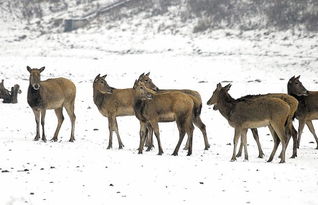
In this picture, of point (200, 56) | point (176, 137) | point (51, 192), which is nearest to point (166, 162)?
point (51, 192)

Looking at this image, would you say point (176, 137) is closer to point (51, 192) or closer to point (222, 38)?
point (51, 192)

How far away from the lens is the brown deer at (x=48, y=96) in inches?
731

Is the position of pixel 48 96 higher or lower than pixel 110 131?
higher

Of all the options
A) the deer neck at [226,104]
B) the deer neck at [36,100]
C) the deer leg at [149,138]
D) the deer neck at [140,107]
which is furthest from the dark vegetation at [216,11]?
the deer neck at [140,107]

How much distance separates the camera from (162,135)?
20.5 meters

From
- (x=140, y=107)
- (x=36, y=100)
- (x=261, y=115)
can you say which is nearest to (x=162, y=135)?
(x=140, y=107)

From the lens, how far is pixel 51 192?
35.5 feet

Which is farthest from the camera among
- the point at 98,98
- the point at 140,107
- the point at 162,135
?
the point at 162,135

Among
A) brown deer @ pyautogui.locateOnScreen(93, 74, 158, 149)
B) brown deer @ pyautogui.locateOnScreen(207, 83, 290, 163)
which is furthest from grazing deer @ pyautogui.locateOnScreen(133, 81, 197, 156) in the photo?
brown deer @ pyautogui.locateOnScreen(93, 74, 158, 149)

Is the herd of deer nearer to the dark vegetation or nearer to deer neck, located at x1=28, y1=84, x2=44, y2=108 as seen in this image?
deer neck, located at x1=28, y1=84, x2=44, y2=108

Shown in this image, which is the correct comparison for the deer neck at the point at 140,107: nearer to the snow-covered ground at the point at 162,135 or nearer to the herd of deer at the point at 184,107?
the herd of deer at the point at 184,107

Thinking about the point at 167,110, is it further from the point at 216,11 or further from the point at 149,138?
the point at 216,11

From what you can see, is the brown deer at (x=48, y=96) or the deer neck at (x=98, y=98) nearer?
the deer neck at (x=98, y=98)

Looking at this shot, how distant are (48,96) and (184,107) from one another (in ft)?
17.5
